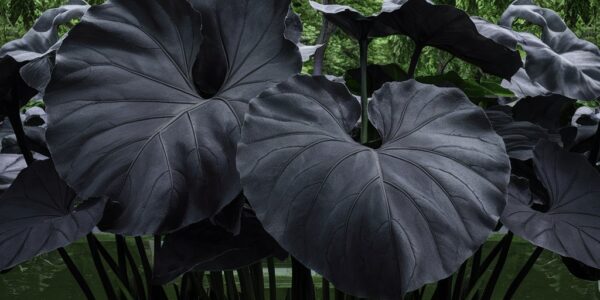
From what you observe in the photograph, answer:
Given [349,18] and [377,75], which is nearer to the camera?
[349,18]

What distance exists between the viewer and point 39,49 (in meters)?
1.52

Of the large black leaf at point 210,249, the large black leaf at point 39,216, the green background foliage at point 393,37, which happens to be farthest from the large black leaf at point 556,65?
the green background foliage at point 393,37

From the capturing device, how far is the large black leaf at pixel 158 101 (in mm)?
959

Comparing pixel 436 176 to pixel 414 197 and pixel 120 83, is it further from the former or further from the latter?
pixel 120 83

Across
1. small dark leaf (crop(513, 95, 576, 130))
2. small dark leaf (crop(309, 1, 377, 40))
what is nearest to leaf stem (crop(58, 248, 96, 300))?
small dark leaf (crop(309, 1, 377, 40))

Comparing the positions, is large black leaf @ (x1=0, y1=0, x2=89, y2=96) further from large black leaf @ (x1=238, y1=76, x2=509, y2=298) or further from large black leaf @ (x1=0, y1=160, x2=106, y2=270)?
large black leaf @ (x1=238, y1=76, x2=509, y2=298)

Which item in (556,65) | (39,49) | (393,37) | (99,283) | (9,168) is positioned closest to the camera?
(556,65)

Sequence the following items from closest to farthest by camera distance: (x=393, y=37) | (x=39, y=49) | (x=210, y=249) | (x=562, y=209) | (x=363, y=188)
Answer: (x=363, y=188), (x=210, y=249), (x=562, y=209), (x=39, y=49), (x=393, y=37)

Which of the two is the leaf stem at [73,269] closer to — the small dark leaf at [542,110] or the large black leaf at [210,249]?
the large black leaf at [210,249]

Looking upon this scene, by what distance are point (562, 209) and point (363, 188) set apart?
15.2 inches

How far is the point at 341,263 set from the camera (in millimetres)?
902

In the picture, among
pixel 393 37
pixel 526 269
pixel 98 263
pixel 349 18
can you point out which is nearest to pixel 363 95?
pixel 349 18

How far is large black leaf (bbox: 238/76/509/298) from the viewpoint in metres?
0.89

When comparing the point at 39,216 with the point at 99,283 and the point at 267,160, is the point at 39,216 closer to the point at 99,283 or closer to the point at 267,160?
the point at 267,160
